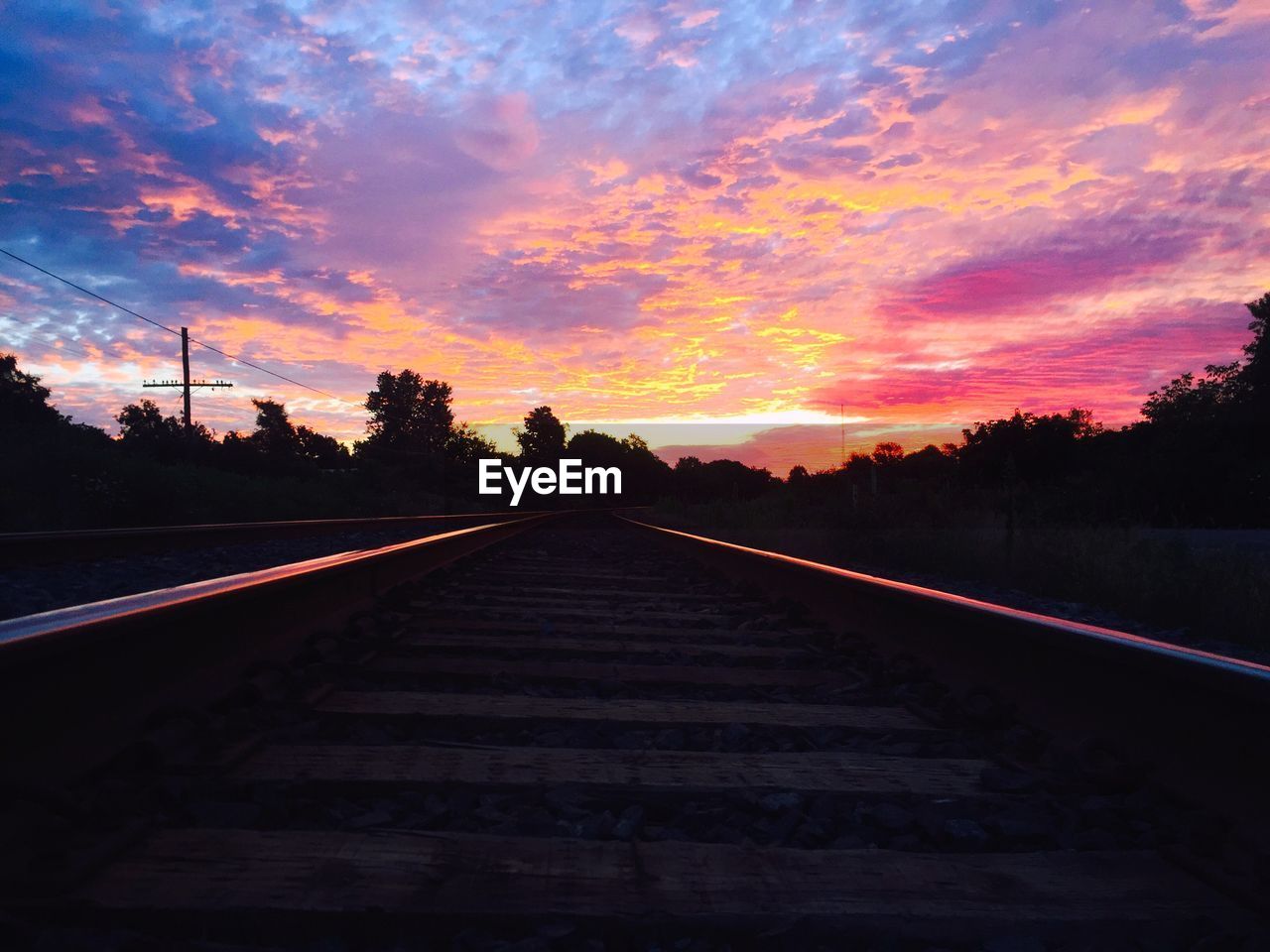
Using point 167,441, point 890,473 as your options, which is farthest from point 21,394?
point 890,473

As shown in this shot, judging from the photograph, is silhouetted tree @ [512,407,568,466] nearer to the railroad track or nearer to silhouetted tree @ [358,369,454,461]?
silhouetted tree @ [358,369,454,461]

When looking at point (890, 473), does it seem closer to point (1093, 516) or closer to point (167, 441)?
point (1093, 516)

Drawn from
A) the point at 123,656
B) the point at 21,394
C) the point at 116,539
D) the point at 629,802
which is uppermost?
the point at 21,394

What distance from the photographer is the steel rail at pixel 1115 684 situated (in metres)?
1.75

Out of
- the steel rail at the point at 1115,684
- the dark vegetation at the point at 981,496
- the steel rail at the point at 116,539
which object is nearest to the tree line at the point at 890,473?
the dark vegetation at the point at 981,496

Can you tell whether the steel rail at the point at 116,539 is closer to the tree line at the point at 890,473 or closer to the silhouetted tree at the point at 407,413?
the tree line at the point at 890,473

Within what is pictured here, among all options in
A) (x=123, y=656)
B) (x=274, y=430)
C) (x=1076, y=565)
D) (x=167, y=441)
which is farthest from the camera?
(x=274, y=430)

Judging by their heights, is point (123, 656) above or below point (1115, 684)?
above

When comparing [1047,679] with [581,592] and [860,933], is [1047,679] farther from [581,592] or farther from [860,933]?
[581,592]

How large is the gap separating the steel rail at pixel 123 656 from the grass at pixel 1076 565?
6496 millimetres

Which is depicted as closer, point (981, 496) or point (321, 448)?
point (981, 496)

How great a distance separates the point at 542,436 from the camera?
119 meters

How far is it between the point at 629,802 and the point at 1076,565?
28.1ft

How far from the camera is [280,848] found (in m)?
1.60
